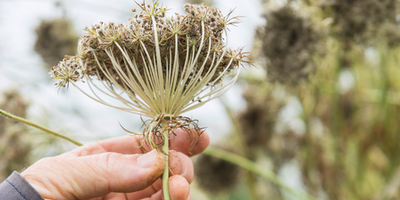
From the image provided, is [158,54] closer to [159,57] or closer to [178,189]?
[159,57]

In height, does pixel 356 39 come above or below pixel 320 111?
above

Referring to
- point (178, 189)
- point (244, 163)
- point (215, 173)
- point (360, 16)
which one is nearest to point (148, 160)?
point (178, 189)

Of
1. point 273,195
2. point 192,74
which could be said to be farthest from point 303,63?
point 273,195

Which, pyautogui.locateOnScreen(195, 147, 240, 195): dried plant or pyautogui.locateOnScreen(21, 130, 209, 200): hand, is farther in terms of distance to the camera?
pyautogui.locateOnScreen(195, 147, 240, 195): dried plant

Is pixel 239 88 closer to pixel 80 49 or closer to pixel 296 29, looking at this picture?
pixel 296 29

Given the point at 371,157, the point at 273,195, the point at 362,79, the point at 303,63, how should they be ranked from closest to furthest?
the point at 303,63, the point at 362,79, the point at 371,157, the point at 273,195

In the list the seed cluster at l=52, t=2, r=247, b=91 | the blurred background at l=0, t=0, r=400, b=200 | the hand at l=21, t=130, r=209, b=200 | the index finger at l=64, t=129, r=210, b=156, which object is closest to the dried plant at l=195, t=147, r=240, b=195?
the blurred background at l=0, t=0, r=400, b=200

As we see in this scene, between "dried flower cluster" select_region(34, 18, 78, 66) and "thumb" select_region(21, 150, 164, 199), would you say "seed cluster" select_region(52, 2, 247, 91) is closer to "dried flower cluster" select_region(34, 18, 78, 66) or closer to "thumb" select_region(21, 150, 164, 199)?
"thumb" select_region(21, 150, 164, 199)
